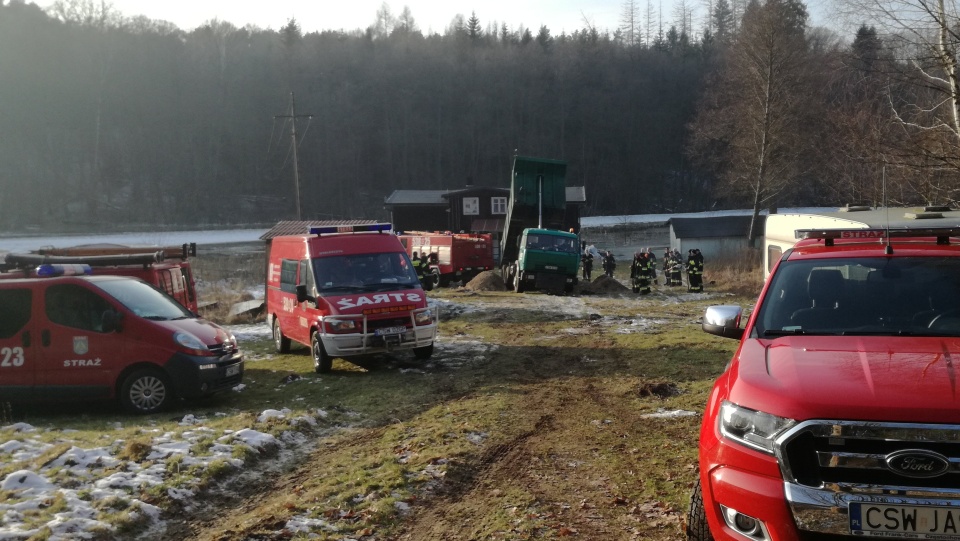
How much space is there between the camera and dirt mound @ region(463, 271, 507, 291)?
104 ft

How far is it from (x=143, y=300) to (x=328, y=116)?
3897 inches

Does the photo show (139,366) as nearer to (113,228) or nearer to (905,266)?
(905,266)

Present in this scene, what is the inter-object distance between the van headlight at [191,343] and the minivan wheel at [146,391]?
477 mm

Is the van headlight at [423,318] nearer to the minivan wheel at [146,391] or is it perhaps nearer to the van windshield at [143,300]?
the van windshield at [143,300]

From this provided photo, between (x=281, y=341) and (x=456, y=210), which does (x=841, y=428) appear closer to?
(x=281, y=341)

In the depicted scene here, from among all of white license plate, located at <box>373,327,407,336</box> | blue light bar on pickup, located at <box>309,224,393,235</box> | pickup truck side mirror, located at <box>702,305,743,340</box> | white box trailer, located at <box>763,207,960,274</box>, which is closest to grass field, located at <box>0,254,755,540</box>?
white license plate, located at <box>373,327,407,336</box>

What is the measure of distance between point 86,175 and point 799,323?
9262cm

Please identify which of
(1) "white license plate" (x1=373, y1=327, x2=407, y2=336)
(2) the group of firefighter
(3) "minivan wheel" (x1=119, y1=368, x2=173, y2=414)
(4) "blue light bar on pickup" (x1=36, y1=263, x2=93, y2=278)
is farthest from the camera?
(2) the group of firefighter

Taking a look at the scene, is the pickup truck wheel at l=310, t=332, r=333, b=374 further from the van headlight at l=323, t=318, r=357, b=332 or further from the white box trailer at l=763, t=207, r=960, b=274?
the white box trailer at l=763, t=207, r=960, b=274

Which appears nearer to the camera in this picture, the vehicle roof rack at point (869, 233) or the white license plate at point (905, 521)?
the white license plate at point (905, 521)

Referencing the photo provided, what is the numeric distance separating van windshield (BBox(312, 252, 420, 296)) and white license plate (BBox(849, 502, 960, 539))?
10.5 metres

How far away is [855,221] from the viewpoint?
1252 cm

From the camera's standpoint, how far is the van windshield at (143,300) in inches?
414

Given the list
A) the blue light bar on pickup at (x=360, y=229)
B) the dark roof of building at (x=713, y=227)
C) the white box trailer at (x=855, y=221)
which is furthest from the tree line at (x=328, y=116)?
the blue light bar on pickup at (x=360, y=229)
